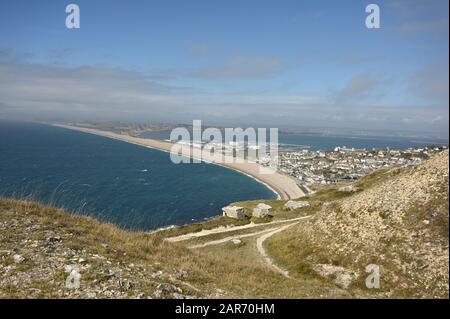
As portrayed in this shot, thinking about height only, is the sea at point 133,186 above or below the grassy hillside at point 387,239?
below

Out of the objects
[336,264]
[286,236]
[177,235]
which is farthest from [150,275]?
[177,235]

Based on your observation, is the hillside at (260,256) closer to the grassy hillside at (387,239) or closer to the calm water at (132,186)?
the grassy hillside at (387,239)

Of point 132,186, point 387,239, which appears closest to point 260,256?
point 387,239

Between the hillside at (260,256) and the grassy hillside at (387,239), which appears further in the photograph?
the grassy hillside at (387,239)

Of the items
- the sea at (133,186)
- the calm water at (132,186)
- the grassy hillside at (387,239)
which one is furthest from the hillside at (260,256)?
the calm water at (132,186)

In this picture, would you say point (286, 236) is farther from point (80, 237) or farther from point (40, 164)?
point (40, 164)

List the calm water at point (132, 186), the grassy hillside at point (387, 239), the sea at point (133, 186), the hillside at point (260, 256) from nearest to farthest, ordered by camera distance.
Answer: the hillside at point (260, 256) → the grassy hillside at point (387, 239) → the sea at point (133, 186) → the calm water at point (132, 186)

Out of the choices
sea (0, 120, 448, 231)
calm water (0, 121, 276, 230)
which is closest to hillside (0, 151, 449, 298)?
sea (0, 120, 448, 231)
